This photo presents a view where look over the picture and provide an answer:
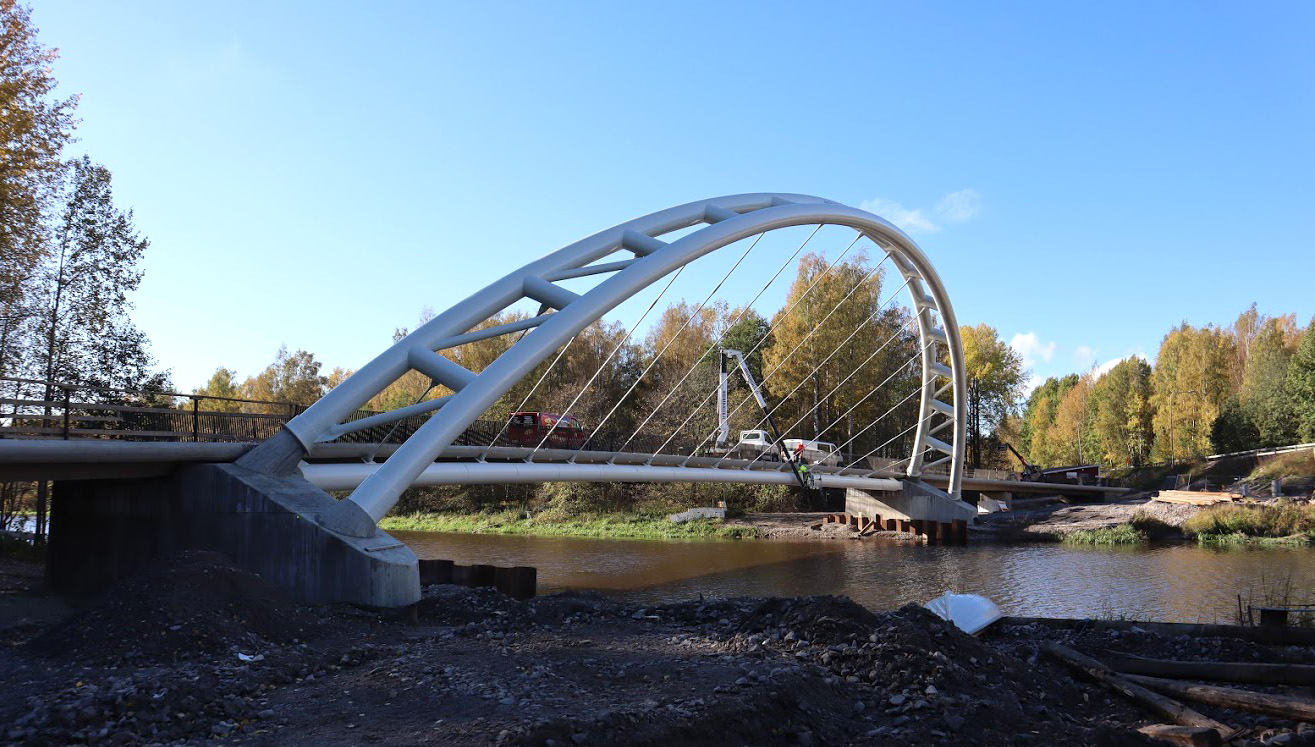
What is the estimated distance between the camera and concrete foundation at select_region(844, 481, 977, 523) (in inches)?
1426

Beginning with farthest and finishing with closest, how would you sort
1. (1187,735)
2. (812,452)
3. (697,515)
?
(697,515)
(812,452)
(1187,735)

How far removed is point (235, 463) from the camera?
12695 mm

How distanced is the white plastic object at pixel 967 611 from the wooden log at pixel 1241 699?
2587mm

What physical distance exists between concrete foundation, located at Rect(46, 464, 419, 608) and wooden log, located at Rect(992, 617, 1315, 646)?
306 inches

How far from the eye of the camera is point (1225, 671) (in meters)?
7.62

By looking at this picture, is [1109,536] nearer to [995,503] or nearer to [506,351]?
[995,503]

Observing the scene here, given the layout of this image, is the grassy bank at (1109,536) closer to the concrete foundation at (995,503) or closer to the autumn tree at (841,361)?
the concrete foundation at (995,503)

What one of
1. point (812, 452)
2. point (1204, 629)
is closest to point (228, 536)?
point (1204, 629)

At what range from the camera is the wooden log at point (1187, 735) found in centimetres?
578

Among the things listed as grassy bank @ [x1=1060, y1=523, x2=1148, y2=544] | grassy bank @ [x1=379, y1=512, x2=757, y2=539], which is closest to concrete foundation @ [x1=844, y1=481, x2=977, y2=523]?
grassy bank @ [x1=1060, y1=523, x2=1148, y2=544]

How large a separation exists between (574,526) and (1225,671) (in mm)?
33512

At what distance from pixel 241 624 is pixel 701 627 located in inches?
192

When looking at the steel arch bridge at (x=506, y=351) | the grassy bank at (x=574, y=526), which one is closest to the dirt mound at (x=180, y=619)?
the steel arch bridge at (x=506, y=351)

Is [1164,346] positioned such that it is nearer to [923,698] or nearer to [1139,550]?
[1139,550]
